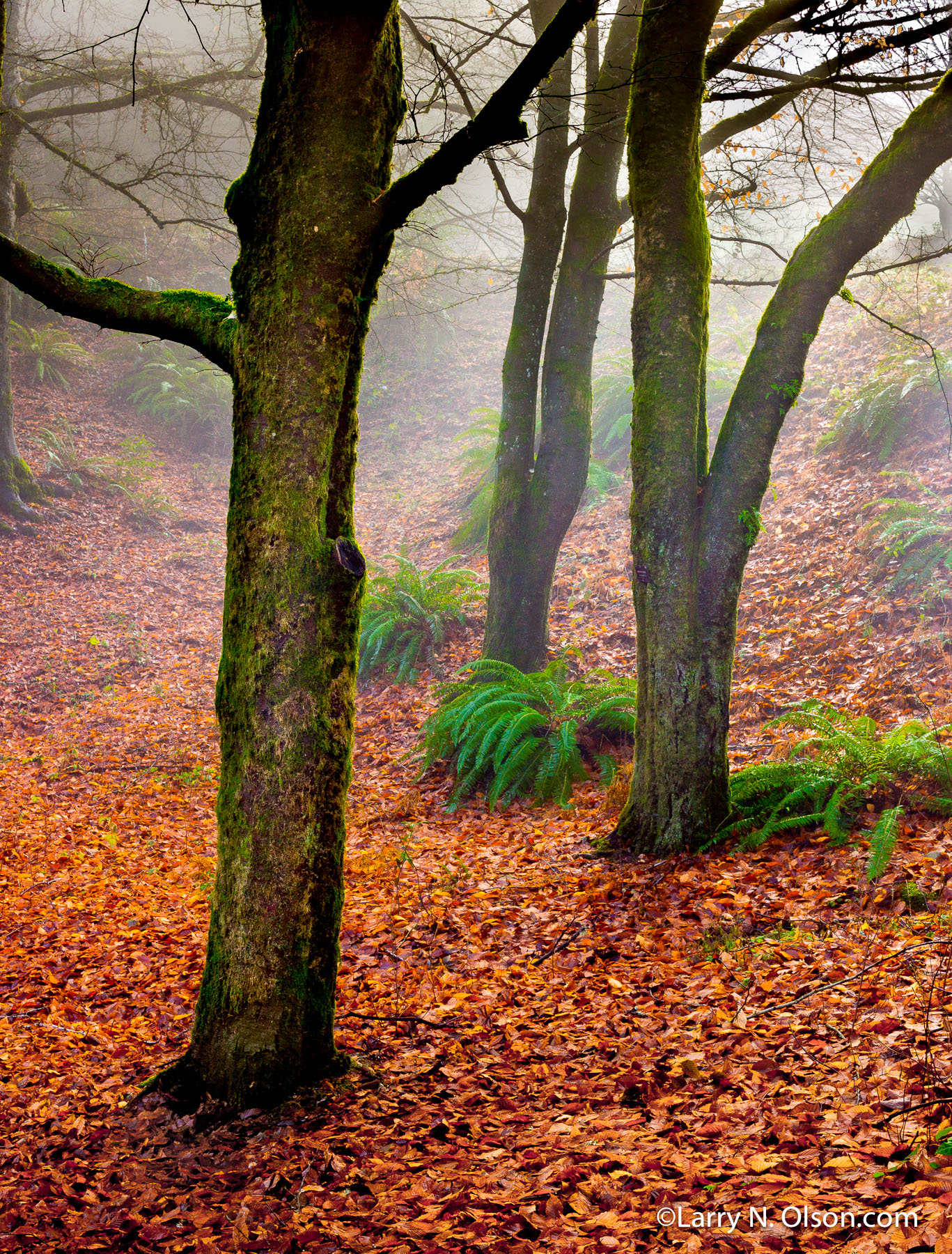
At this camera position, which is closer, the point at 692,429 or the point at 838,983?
the point at 838,983

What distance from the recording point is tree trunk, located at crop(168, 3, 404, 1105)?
2.57m

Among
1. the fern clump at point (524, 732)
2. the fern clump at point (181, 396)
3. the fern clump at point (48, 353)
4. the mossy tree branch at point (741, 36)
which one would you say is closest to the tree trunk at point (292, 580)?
the mossy tree branch at point (741, 36)

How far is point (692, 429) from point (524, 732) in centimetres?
277

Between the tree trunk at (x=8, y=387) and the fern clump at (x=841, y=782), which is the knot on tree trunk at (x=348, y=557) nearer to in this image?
the fern clump at (x=841, y=782)

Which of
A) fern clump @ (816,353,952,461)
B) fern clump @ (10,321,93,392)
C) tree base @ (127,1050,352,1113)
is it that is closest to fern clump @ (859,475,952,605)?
fern clump @ (816,353,952,461)

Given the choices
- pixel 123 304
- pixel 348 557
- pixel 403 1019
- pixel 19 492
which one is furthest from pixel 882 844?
pixel 19 492

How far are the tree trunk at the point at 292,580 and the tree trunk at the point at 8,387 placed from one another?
1033 cm

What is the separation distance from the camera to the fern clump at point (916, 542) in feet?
22.5

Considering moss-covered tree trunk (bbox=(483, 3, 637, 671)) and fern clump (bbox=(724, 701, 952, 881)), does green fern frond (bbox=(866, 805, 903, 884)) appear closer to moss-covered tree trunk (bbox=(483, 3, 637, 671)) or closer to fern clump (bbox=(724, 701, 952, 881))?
fern clump (bbox=(724, 701, 952, 881))

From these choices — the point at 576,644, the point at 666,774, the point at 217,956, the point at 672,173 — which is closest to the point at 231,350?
the point at 217,956

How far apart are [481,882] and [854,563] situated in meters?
5.21

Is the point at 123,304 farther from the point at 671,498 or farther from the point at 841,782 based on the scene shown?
the point at 841,782

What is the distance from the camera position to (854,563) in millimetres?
7590

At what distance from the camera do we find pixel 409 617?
29.2 ft
